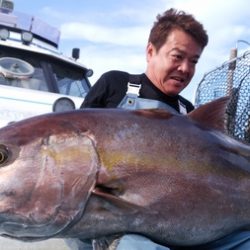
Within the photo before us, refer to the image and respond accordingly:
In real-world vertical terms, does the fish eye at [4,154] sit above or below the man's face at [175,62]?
below

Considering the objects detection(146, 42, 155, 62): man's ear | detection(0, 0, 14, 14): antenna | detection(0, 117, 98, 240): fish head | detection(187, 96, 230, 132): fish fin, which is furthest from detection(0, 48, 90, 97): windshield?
detection(0, 117, 98, 240): fish head

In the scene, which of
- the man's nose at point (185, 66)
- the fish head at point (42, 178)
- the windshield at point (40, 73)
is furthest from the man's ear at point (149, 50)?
the windshield at point (40, 73)

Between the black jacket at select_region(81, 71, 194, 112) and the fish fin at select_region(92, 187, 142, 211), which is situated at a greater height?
the black jacket at select_region(81, 71, 194, 112)

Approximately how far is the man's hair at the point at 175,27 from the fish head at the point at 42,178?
1.39 metres

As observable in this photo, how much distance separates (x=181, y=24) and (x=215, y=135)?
1014mm

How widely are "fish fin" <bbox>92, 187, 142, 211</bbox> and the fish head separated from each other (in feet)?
0.11

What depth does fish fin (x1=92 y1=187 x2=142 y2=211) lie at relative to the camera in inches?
90.6

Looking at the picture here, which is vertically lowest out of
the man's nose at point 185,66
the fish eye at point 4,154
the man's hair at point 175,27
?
the fish eye at point 4,154

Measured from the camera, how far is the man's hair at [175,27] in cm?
349

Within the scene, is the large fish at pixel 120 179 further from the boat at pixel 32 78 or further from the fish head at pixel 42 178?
the boat at pixel 32 78

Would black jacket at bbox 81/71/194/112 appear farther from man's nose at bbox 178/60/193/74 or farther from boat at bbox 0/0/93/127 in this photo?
boat at bbox 0/0/93/127

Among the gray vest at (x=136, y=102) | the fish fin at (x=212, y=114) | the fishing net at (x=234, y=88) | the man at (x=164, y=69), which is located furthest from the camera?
the fishing net at (x=234, y=88)

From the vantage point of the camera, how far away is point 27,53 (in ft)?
21.0

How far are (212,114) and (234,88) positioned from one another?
1842 mm
